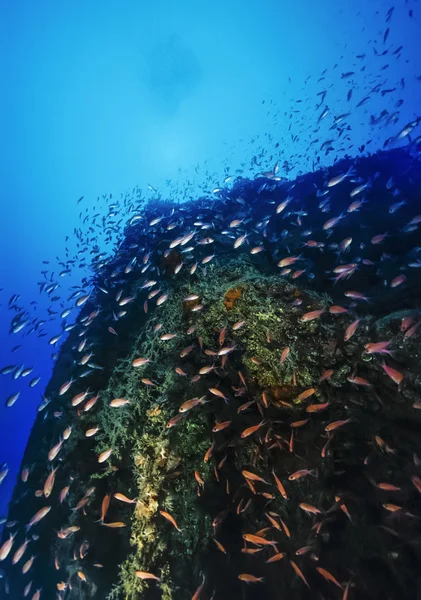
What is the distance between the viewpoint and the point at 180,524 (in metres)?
5.60

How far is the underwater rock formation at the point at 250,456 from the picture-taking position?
4.49 metres

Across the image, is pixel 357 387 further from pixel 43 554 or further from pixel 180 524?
pixel 43 554

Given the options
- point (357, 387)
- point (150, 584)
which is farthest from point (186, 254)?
point (150, 584)

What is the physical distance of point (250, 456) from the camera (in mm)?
5812

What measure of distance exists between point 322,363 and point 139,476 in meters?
4.27

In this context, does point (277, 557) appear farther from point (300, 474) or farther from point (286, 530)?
point (300, 474)

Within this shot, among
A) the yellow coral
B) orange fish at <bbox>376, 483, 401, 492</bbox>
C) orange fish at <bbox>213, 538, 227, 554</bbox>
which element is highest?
the yellow coral

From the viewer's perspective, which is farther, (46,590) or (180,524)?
(46,590)

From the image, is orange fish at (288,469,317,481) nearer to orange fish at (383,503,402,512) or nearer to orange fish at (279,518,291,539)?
orange fish at (279,518,291,539)

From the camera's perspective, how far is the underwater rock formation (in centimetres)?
449

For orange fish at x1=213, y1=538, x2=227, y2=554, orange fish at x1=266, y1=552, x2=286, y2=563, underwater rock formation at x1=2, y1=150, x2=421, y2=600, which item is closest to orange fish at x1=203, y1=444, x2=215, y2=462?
underwater rock formation at x1=2, y1=150, x2=421, y2=600

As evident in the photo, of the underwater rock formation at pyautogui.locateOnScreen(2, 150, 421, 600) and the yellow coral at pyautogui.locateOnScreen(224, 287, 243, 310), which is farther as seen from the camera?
the yellow coral at pyautogui.locateOnScreen(224, 287, 243, 310)

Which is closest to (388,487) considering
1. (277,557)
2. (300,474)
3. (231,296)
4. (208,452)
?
(300,474)

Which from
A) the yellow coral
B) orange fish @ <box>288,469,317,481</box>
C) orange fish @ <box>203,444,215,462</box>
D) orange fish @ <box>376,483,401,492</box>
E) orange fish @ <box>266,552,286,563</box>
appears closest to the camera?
orange fish @ <box>376,483,401,492</box>
